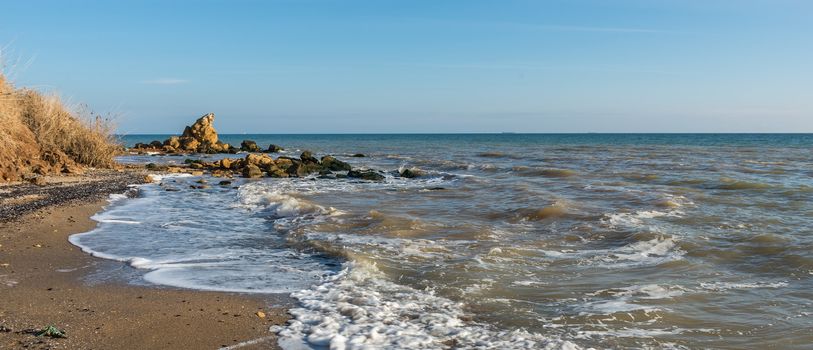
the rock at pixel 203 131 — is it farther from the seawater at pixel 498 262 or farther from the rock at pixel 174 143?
the seawater at pixel 498 262

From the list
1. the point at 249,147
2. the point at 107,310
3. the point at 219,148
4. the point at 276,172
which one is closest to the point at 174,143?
the point at 219,148

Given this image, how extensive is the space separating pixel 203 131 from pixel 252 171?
27.8 m

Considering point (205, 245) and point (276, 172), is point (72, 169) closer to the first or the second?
point (276, 172)

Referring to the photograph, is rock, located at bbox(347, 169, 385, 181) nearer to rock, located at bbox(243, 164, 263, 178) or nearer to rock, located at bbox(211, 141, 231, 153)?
rock, located at bbox(243, 164, 263, 178)

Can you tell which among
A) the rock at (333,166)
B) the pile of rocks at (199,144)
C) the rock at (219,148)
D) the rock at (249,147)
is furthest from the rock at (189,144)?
the rock at (333,166)

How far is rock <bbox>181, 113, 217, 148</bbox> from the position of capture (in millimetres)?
50719

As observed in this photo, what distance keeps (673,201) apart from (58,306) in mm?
14256

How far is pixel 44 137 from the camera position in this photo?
20.7m

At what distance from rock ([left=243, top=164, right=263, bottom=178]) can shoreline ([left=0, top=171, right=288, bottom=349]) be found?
1640 cm

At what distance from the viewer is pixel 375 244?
10.4m

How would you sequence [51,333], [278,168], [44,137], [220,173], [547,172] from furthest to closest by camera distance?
1. [547,172]
2. [278,168]
3. [220,173]
4. [44,137]
5. [51,333]

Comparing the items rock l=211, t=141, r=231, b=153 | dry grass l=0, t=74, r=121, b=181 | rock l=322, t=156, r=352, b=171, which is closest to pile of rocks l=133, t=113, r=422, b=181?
rock l=322, t=156, r=352, b=171

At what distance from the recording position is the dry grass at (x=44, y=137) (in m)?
16.8

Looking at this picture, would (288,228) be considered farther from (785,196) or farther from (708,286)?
(785,196)
